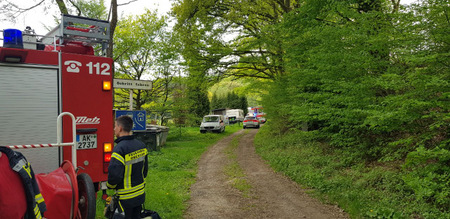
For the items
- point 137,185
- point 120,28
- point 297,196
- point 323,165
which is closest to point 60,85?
point 137,185

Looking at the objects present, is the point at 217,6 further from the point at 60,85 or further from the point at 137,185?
the point at 137,185

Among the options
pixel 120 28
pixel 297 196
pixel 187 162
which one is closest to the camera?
pixel 297 196

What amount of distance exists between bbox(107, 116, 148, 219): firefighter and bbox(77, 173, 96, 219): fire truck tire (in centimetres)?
25

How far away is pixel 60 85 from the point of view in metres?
4.50

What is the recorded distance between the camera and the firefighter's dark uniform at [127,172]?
11.6ft

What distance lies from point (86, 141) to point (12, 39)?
180 cm

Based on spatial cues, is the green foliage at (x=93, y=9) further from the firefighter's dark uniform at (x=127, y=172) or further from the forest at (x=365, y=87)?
the firefighter's dark uniform at (x=127, y=172)

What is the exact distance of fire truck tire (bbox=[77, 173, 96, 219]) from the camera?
3.59 meters

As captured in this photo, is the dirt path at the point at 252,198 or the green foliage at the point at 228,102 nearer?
the dirt path at the point at 252,198

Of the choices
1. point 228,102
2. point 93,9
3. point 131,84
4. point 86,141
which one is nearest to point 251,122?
point 93,9

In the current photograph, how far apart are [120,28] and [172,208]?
17.6 meters

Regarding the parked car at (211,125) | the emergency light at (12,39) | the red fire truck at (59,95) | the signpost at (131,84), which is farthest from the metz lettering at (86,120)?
the parked car at (211,125)

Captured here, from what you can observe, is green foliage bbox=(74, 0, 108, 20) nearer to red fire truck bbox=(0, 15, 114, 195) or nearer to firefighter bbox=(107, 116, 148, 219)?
red fire truck bbox=(0, 15, 114, 195)

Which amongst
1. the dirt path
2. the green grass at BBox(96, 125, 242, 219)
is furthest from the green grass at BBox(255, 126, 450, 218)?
the green grass at BBox(96, 125, 242, 219)
